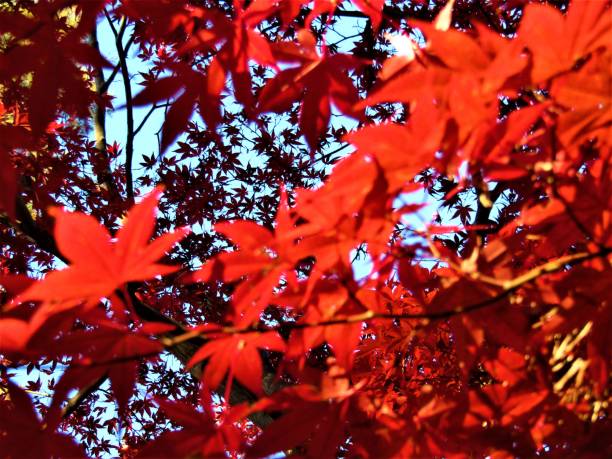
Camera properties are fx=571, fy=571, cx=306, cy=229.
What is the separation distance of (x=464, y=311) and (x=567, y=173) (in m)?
0.24

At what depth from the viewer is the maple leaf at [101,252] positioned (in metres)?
0.73

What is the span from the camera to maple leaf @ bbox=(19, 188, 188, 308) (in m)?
0.73

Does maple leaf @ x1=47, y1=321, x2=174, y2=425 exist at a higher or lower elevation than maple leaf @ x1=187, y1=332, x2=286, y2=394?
higher

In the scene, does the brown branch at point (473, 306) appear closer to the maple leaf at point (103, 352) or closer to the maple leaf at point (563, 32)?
the maple leaf at point (103, 352)

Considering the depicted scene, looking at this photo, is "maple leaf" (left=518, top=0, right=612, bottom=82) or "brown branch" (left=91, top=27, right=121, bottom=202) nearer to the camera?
"maple leaf" (left=518, top=0, right=612, bottom=82)

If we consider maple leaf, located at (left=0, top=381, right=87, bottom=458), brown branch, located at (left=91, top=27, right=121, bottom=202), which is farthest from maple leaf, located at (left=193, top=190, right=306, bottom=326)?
brown branch, located at (left=91, top=27, right=121, bottom=202)

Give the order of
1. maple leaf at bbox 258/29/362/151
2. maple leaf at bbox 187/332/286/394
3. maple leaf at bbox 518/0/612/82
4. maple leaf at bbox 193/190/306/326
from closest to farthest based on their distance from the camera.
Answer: maple leaf at bbox 518/0/612/82 → maple leaf at bbox 193/190/306/326 → maple leaf at bbox 187/332/286/394 → maple leaf at bbox 258/29/362/151

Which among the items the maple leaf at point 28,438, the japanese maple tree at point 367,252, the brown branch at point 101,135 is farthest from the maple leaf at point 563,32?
the brown branch at point 101,135

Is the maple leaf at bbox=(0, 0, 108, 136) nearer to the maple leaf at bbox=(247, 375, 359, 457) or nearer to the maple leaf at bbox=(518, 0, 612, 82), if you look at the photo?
the maple leaf at bbox=(247, 375, 359, 457)

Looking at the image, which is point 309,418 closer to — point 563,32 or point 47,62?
point 563,32

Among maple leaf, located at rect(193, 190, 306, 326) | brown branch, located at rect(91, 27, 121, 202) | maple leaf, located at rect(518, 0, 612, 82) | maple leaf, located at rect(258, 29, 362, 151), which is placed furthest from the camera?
brown branch, located at rect(91, 27, 121, 202)

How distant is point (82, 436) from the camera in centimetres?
346

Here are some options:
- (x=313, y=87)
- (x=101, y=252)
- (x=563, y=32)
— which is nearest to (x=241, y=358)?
(x=101, y=252)

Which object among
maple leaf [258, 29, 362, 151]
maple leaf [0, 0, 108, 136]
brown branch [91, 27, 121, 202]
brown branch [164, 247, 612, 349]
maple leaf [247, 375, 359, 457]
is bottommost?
maple leaf [247, 375, 359, 457]
